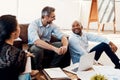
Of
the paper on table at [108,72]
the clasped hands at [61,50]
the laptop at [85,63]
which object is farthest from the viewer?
the clasped hands at [61,50]

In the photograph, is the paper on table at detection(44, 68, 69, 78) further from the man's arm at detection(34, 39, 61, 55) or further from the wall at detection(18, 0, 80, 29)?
the wall at detection(18, 0, 80, 29)

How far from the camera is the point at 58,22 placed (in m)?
6.32

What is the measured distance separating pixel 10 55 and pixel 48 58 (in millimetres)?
1477

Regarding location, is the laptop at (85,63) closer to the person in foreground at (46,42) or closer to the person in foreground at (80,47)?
the person in foreground at (46,42)

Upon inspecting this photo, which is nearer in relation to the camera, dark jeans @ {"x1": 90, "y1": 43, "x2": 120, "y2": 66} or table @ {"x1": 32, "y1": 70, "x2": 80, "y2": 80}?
table @ {"x1": 32, "y1": 70, "x2": 80, "y2": 80}

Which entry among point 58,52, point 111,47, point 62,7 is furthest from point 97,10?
point 58,52

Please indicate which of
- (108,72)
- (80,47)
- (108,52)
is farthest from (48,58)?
(108,72)

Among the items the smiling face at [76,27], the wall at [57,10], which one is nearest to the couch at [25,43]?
the smiling face at [76,27]

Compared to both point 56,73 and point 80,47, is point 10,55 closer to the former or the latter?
point 56,73

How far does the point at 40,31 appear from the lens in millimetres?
3324

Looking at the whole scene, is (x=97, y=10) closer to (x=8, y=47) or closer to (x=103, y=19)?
(x=103, y=19)

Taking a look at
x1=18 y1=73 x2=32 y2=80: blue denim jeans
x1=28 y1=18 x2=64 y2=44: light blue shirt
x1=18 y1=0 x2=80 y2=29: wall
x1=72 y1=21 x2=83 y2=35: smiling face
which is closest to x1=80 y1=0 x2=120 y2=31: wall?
x1=18 y1=0 x2=80 y2=29: wall

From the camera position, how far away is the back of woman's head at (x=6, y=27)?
6.06 ft

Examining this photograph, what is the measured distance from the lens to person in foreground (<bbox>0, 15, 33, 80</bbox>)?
1.78 m
